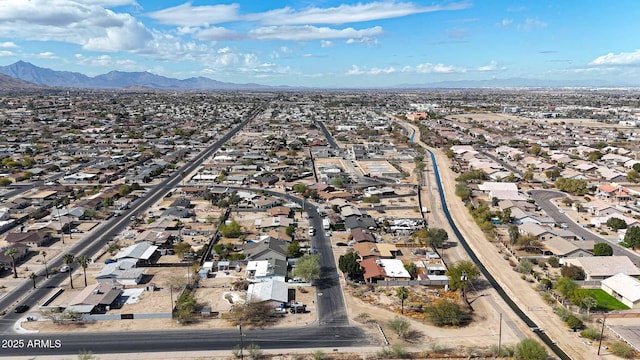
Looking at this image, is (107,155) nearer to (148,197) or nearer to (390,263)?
(148,197)

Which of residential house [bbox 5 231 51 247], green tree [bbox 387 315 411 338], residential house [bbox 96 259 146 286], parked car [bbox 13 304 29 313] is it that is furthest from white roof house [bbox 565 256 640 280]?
residential house [bbox 5 231 51 247]

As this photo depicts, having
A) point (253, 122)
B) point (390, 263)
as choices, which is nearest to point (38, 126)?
point (253, 122)

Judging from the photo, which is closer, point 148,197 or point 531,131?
point 148,197

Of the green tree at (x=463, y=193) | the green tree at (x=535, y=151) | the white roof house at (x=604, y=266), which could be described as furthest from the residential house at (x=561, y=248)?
the green tree at (x=535, y=151)

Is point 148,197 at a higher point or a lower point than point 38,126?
lower

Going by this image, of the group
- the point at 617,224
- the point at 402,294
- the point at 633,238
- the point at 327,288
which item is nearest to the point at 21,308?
the point at 327,288

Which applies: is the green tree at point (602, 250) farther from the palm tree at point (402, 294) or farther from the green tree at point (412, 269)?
the palm tree at point (402, 294)
